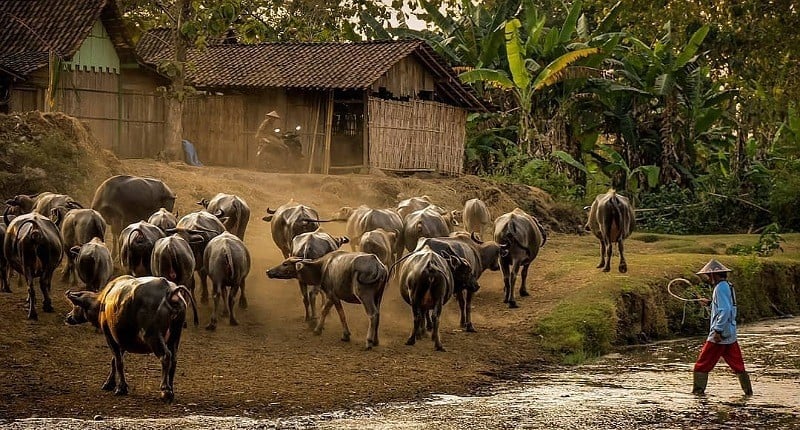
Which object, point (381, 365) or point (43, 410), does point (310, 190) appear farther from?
point (43, 410)

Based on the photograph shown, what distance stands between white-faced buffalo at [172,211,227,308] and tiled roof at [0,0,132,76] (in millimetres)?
12606

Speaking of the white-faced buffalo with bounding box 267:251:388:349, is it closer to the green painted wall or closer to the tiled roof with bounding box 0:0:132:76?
the tiled roof with bounding box 0:0:132:76

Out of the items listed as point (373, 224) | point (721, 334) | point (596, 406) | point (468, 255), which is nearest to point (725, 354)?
point (721, 334)

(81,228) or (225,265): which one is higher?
(81,228)

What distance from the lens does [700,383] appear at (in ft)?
43.6

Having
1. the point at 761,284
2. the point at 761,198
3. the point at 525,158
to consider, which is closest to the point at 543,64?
the point at 525,158

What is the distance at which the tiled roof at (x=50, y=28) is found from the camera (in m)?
28.3

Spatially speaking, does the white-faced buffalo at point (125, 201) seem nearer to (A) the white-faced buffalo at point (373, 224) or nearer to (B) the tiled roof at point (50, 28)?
(A) the white-faced buffalo at point (373, 224)

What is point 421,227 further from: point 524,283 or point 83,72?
point 83,72

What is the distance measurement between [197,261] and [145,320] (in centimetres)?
521

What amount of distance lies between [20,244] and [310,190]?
42.9 ft

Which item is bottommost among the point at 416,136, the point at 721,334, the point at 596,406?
the point at 596,406

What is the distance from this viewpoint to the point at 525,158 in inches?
1321

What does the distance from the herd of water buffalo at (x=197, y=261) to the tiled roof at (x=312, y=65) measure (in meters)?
11.5
